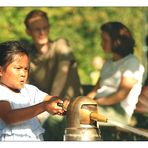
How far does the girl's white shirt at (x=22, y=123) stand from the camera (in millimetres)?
5816

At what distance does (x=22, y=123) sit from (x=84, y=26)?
53.9 inches

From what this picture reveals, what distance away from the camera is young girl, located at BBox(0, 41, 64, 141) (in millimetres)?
5793

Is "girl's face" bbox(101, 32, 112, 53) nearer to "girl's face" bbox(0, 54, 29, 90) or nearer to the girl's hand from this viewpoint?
"girl's face" bbox(0, 54, 29, 90)

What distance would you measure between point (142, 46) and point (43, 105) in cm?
159

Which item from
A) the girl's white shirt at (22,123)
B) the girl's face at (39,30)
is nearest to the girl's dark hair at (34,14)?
the girl's face at (39,30)

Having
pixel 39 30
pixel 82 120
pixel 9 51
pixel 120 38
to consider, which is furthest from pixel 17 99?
pixel 120 38

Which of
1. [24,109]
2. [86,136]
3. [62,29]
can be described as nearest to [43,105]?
[24,109]

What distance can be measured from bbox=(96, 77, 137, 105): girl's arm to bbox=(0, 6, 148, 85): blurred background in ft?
0.75

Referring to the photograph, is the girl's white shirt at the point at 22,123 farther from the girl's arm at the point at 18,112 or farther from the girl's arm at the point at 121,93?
the girl's arm at the point at 121,93

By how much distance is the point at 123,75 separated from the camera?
6.63 meters

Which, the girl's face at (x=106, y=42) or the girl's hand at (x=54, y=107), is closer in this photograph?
the girl's hand at (x=54, y=107)

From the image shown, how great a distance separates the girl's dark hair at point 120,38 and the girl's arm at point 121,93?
0.29 metres

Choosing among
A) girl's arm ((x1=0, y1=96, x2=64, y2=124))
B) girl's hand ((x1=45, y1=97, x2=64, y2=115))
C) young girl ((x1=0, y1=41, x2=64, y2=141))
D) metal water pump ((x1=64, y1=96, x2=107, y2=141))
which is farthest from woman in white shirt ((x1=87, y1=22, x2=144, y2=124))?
metal water pump ((x1=64, y1=96, x2=107, y2=141))
